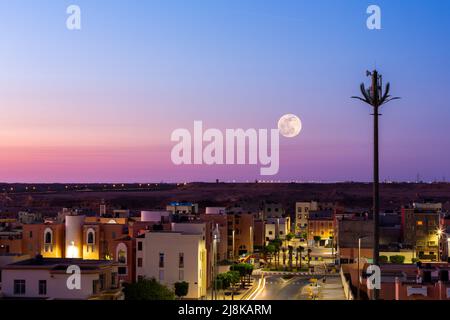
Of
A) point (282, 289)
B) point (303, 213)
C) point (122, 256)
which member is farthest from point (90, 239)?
point (303, 213)

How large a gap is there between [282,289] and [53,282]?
15.1m

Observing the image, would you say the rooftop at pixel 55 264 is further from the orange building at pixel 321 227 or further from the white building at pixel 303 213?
the white building at pixel 303 213

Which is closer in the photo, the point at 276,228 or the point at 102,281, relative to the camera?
the point at 102,281

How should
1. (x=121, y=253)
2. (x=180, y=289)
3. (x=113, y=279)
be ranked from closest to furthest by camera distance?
(x=113, y=279)
(x=180, y=289)
(x=121, y=253)

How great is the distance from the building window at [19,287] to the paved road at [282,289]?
11.1 meters

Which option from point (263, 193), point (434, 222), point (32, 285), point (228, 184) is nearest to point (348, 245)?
point (434, 222)

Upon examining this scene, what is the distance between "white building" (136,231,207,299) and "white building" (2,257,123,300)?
9.50m

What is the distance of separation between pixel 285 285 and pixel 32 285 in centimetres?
1679

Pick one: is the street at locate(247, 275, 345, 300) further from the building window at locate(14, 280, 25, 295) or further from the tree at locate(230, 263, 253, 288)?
the building window at locate(14, 280, 25, 295)

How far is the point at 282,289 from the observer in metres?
30.9

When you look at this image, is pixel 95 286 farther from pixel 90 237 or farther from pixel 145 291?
pixel 90 237

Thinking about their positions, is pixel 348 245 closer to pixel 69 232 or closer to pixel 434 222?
pixel 434 222

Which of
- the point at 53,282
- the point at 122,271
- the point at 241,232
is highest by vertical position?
the point at 53,282

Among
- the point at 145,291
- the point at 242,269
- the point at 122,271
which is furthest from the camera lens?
the point at 242,269
